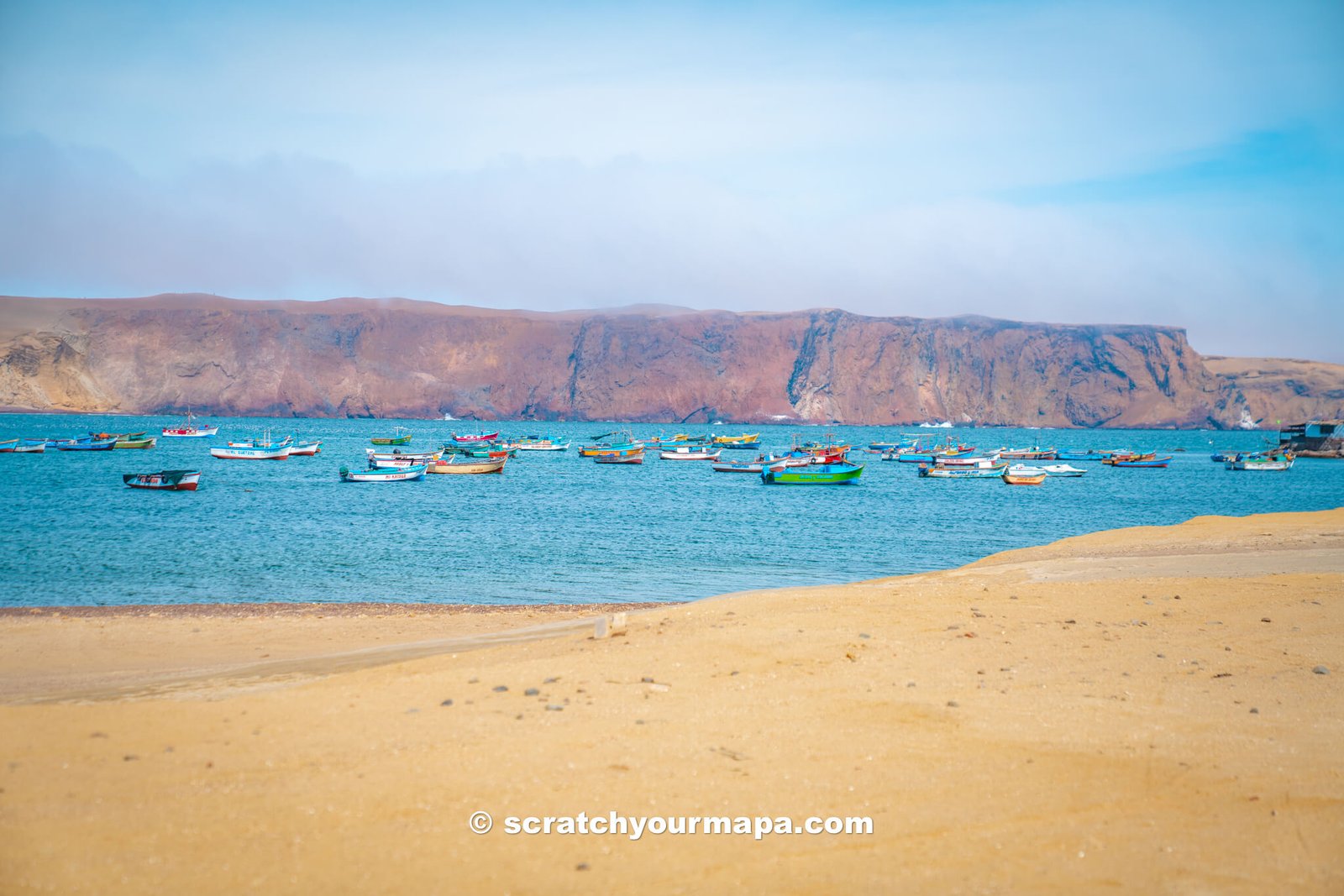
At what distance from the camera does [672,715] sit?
8711 millimetres

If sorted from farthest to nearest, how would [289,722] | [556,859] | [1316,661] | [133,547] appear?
[133,547] < [1316,661] < [289,722] < [556,859]

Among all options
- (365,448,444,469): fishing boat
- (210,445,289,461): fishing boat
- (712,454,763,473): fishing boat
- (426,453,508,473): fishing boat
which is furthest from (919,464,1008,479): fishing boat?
(210,445,289,461): fishing boat

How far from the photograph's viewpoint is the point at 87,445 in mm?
91375

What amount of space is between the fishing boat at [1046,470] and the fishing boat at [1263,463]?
26685 millimetres

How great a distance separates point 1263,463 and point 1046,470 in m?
35.6

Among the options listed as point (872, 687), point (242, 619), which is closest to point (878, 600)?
point (872, 687)

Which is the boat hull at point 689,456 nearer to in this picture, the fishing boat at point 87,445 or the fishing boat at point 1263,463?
the fishing boat at point 87,445

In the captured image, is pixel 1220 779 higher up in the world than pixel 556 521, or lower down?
higher up

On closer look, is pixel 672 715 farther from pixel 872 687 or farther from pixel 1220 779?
pixel 1220 779

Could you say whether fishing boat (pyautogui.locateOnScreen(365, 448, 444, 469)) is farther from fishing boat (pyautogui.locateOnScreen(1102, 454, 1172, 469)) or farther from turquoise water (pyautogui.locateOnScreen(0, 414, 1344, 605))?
fishing boat (pyautogui.locateOnScreen(1102, 454, 1172, 469))

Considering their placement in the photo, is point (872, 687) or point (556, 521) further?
point (556, 521)

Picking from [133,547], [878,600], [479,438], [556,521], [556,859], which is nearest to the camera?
[556,859]

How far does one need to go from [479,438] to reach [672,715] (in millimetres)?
111677

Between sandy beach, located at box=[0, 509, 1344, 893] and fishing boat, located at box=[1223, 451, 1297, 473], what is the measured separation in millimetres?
103590
